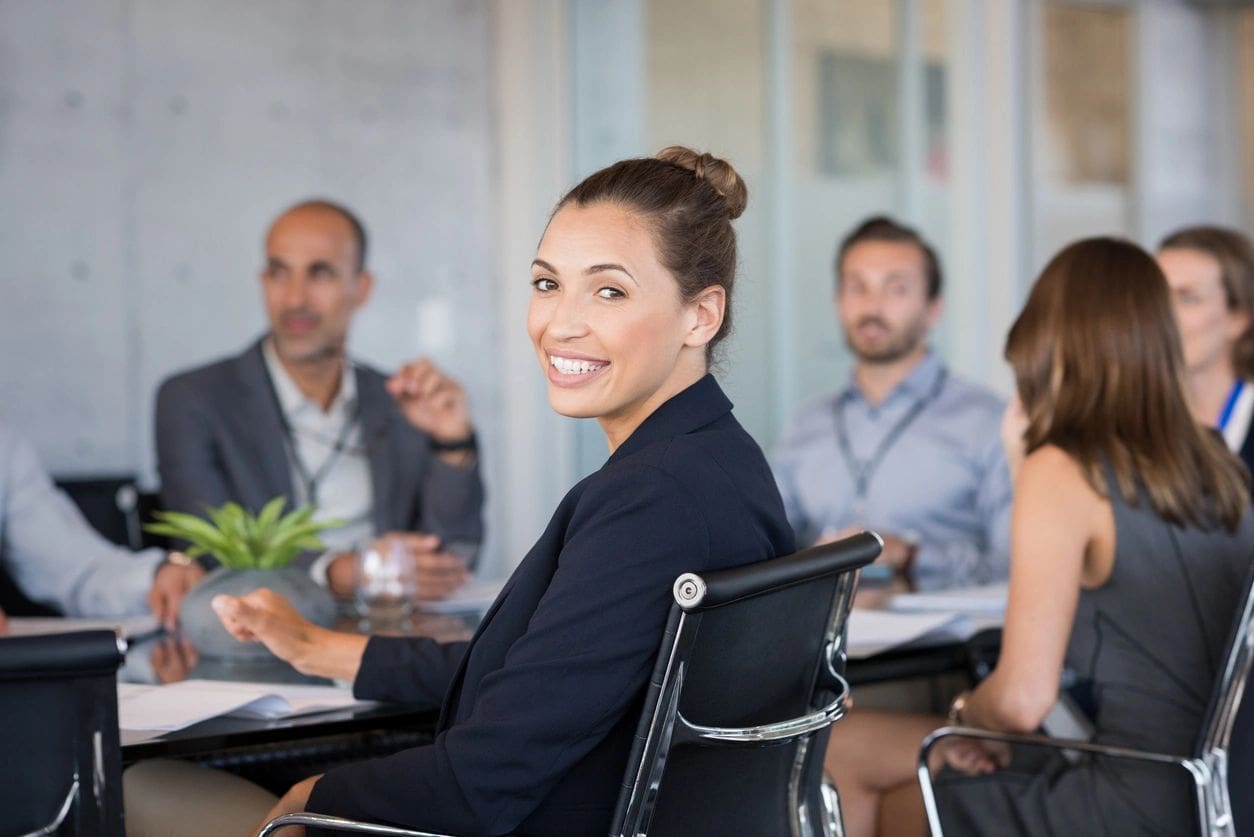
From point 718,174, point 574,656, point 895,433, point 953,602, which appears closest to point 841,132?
point 895,433

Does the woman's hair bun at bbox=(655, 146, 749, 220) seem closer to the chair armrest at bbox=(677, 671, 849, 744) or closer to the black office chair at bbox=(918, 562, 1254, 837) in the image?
the chair armrest at bbox=(677, 671, 849, 744)

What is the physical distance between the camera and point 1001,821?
2.29 meters

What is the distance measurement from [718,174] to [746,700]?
2.09ft

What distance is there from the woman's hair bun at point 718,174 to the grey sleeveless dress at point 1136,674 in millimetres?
823

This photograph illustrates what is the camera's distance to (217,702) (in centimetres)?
189

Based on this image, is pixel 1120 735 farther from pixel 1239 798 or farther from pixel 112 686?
pixel 112 686

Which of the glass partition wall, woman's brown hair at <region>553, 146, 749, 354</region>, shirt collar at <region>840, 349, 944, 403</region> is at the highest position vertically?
the glass partition wall

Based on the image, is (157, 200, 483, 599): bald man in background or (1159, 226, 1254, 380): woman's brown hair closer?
(157, 200, 483, 599): bald man in background

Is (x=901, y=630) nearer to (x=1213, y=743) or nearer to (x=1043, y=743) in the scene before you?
(x=1043, y=743)

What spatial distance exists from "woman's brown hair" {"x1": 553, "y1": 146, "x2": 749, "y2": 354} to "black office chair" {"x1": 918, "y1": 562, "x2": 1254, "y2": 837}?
2.54 ft

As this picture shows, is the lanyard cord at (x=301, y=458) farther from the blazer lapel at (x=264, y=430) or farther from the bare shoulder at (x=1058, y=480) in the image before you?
the bare shoulder at (x=1058, y=480)

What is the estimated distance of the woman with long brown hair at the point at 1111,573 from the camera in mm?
2217

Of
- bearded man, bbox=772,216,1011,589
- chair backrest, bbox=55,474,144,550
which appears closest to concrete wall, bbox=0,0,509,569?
chair backrest, bbox=55,474,144,550

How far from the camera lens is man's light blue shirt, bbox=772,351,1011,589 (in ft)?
13.0
